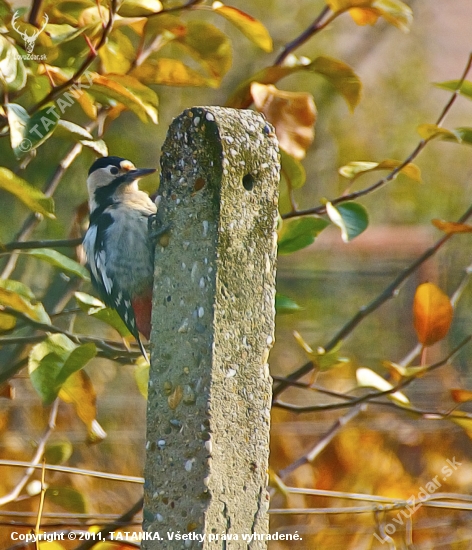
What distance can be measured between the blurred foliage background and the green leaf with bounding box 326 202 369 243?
1.27 meters

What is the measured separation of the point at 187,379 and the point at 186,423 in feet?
0.19

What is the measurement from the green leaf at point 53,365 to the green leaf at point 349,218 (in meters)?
0.64

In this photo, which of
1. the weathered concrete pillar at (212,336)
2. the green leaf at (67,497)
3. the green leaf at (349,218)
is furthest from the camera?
the green leaf at (67,497)

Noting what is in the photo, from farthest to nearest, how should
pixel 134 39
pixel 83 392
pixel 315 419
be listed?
pixel 315 419 < pixel 134 39 < pixel 83 392

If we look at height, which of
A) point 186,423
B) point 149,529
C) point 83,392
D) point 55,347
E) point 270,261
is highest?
point 270,261

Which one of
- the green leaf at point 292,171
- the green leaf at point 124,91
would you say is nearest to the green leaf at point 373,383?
the green leaf at point 292,171

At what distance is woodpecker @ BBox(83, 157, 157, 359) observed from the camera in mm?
2271

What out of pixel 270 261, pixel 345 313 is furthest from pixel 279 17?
pixel 270 261

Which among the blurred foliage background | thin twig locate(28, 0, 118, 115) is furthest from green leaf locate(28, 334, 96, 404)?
the blurred foliage background

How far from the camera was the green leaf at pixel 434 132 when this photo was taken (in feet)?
6.63

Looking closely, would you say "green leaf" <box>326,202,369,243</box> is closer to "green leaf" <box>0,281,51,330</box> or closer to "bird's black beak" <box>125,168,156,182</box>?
"green leaf" <box>0,281,51,330</box>

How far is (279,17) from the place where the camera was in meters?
4.82

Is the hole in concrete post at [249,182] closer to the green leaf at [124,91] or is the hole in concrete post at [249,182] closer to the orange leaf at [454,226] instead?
the green leaf at [124,91]

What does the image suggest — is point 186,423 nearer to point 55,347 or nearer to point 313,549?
point 55,347
